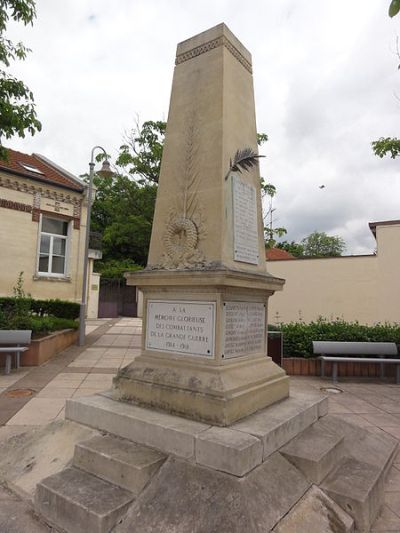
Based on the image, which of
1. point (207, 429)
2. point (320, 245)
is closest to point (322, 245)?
point (320, 245)

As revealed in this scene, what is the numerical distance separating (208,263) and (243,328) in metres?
0.80

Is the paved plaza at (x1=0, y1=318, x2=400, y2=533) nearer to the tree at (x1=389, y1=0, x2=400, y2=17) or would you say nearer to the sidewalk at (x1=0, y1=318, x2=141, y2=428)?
the sidewalk at (x1=0, y1=318, x2=141, y2=428)

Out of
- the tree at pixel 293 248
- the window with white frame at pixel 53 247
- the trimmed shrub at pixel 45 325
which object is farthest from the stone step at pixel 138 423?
the tree at pixel 293 248

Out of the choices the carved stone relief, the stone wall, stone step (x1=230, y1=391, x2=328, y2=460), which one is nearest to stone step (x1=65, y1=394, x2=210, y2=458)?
stone step (x1=230, y1=391, x2=328, y2=460)

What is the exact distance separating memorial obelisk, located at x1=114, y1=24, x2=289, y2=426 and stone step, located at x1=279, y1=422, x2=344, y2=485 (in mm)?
475

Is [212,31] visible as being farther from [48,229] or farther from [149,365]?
[48,229]

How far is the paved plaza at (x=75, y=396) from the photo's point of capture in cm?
282

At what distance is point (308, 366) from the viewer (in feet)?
27.6

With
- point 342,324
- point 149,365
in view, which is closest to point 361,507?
point 149,365

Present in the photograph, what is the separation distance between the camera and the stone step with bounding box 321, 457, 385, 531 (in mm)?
2689

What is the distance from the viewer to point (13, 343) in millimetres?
8070

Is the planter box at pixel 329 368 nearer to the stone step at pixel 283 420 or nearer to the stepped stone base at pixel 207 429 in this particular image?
the stone step at pixel 283 420

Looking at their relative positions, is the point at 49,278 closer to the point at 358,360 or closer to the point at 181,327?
the point at 358,360

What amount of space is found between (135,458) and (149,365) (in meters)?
1.03
